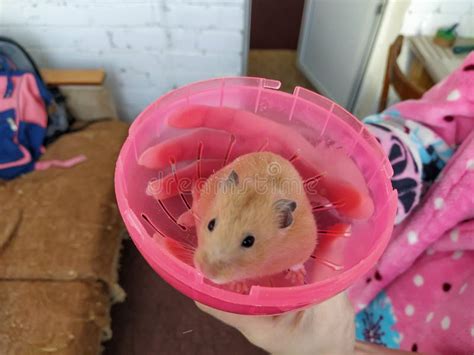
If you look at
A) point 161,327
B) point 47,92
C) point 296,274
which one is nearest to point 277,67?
point 47,92

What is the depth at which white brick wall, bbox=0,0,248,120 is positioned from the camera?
4.06 ft

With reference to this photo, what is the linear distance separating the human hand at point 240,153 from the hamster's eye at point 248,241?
13 centimetres

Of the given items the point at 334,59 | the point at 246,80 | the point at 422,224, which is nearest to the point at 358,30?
the point at 334,59

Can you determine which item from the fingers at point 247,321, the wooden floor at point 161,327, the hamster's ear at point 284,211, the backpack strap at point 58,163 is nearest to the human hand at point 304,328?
the fingers at point 247,321

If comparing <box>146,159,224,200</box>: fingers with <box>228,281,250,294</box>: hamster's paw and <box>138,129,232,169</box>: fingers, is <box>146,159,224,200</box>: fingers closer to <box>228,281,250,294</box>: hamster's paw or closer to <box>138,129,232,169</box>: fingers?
<box>138,129,232,169</box>: fingers

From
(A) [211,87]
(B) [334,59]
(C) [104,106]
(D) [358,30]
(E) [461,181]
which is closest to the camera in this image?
(A) [211,87]

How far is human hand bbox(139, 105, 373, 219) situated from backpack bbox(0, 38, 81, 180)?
2.78ft

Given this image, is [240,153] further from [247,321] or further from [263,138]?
[247,321]

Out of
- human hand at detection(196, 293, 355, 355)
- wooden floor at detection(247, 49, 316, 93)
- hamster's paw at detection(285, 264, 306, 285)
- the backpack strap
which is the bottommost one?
wooden floor at detection(247, 49, 316, 93)

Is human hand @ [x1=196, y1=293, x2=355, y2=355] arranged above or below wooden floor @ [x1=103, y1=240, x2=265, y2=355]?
above

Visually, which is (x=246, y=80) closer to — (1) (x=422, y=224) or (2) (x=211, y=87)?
(2) (x=211, y=87)

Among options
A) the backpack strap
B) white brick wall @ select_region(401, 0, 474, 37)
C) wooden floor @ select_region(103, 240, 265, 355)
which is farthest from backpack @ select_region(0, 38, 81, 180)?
white brick wall @ select_region(401, 0, 474, 37)

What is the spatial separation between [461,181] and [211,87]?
0.40m

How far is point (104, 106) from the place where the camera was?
1381mm
